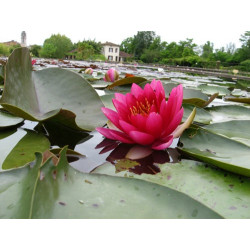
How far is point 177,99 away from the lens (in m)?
0.54

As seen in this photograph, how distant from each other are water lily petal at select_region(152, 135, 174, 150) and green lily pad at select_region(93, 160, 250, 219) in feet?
0.14

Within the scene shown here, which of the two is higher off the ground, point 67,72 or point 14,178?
point 67,72

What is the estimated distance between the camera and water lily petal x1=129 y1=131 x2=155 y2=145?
530 mm

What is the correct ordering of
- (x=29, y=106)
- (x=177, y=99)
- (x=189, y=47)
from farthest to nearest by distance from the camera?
(x=189, y=47) → (x=29, y=106) → (x=177, y=99)

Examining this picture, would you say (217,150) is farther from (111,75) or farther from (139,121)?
(111,75)

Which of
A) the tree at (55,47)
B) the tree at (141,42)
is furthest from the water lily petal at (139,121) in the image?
the tree at (141,42)

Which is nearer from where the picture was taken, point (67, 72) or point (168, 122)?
point (168, 122)

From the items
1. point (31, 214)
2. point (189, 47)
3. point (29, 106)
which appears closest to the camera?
point (31, 214)

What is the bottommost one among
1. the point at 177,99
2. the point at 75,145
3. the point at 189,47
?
the point at 75,145

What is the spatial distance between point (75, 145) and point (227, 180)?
380 mm

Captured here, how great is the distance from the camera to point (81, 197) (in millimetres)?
335

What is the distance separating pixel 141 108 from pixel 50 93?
0.34m
